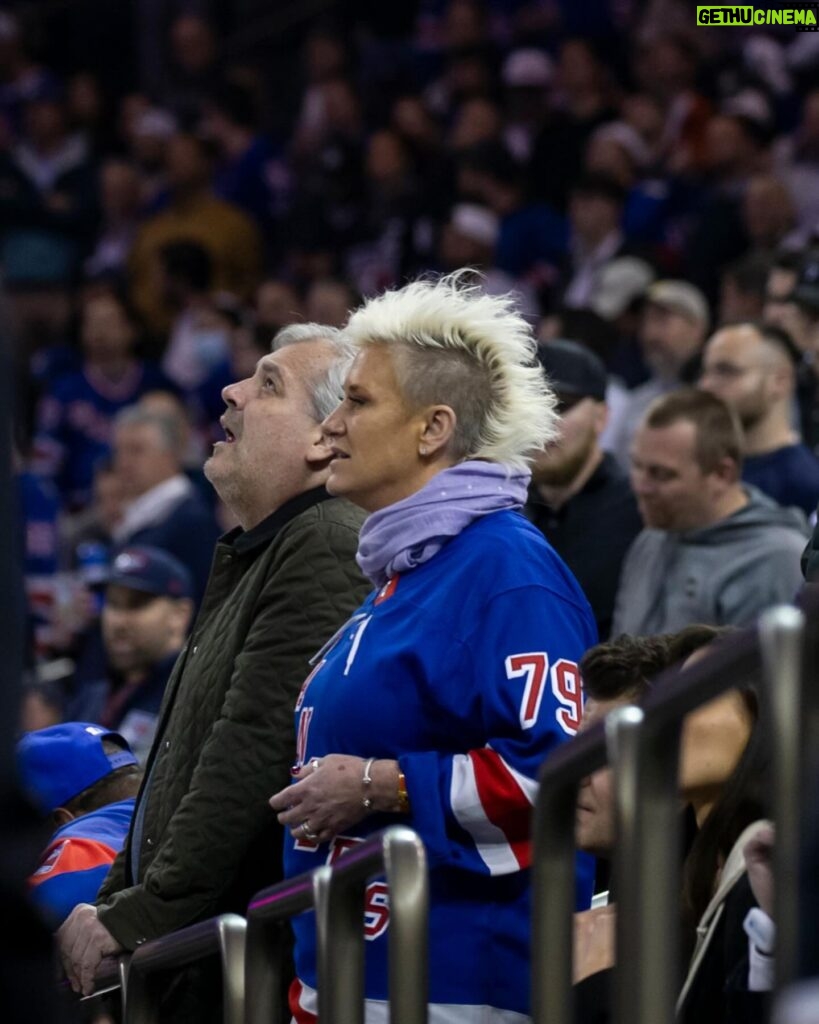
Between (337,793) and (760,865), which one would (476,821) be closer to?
(337,793)

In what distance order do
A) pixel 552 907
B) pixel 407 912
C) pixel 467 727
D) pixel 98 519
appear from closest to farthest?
1. pixel 552 907
2. pixel 407 912
3. pixel 467 727
4. pixel 98 519

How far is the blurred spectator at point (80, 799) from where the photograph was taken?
12.9ft

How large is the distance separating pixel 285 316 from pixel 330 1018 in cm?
783

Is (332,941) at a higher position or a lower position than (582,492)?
lower

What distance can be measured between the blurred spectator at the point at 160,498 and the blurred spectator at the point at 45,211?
9.36ft

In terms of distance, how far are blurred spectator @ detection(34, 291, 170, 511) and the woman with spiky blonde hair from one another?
22.2 ft

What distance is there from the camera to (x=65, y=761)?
165 inches

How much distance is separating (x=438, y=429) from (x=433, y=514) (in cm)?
16

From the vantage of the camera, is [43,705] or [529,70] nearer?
[43,705]

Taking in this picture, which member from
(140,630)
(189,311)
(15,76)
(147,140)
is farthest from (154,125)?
(140,630)

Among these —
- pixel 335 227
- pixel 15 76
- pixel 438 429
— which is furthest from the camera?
pixel 15 76

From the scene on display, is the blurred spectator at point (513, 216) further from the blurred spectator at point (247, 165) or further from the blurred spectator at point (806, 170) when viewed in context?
the blurred spectator at point (247, 165)

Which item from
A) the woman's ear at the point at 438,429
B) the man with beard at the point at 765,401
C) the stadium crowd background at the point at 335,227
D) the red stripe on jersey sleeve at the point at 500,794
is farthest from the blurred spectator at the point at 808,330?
the red stripe on jersey sleeve at the point at 500,794

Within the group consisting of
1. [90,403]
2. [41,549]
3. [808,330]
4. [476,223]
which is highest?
[476,223]
